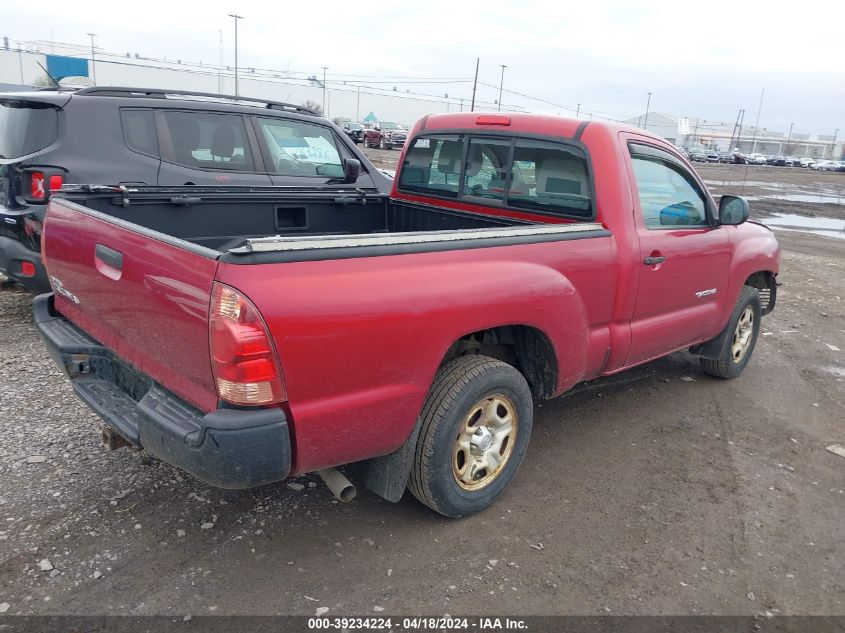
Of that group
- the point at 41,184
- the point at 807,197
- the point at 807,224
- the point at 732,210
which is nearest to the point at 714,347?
the point at 732,210

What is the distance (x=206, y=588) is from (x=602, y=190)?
9.26 ft

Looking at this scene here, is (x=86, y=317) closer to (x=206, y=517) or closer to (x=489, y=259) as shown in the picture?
(x=206, y=517)

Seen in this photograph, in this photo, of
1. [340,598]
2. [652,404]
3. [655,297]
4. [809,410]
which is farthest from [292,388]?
[809,410]

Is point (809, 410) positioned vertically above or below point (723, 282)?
below

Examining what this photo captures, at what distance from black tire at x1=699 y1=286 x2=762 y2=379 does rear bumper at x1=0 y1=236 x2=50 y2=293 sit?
5207mm

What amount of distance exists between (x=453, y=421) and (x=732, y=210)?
2.73 m

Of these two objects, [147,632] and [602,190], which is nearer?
[147,632]

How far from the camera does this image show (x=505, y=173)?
422 centimetres

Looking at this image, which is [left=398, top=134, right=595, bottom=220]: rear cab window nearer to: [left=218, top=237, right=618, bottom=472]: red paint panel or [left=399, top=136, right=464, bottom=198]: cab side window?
[left=399, top=136, right=464, bottom=198]: cab side window

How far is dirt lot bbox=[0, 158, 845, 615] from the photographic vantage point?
2.68 m

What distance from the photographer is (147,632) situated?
7.93 feet

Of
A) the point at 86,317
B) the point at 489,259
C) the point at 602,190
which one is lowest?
the point at 86,317

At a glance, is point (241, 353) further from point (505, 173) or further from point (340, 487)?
point (505, 173)

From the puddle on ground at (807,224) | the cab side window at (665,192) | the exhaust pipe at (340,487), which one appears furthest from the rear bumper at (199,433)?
the puddle on ground at (807,224)
